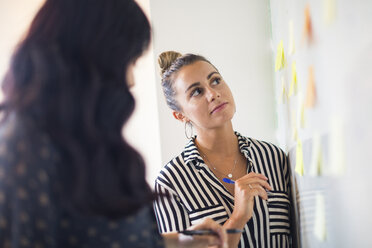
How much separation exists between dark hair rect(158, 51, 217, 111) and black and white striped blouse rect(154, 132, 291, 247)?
27 centimetres

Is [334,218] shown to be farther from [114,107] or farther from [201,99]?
[201,99]

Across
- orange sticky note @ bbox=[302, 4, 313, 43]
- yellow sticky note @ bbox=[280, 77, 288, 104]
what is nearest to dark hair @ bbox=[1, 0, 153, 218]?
orange sticky note @ bbox=[302, 4, 313, 43]

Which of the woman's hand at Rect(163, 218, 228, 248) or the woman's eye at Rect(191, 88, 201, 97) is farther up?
the woman's eye at Rect(191, 88, 201, 97)

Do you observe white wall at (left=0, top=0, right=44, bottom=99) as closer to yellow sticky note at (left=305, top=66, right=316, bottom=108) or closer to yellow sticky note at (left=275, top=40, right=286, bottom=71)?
yellow sticky note at (left=275, top=40, right=286, bottom=71)

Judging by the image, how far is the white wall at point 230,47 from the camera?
187 centimetres

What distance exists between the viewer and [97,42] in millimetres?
785

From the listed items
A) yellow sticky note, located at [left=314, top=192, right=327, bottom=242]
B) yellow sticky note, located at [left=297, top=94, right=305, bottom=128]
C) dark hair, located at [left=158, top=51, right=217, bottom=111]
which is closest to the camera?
yellow sticky note, located at [left=314, top=192, right=327, bottom=242]

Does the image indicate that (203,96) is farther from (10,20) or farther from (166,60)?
(10,20)

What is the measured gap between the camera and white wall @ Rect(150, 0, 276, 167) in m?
1.87

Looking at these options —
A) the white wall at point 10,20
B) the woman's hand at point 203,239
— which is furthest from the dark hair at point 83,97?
the white wall at point 10,20

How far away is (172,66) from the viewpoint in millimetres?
1665

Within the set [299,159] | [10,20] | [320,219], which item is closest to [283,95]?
[299,159]

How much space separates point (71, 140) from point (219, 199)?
804 millimetres

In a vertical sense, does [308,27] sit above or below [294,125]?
above
